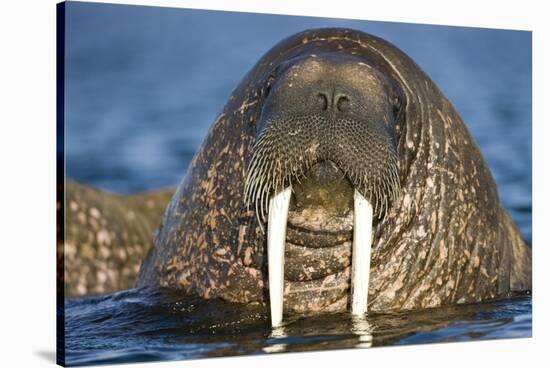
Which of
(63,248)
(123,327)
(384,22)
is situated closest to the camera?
(63,248)

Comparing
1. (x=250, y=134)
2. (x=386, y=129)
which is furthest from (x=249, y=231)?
(x=386, y=129)

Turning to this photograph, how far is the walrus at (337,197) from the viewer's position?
9.59m

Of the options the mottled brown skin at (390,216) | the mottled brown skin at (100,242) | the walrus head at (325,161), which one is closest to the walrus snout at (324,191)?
the walrus head at (325,161)

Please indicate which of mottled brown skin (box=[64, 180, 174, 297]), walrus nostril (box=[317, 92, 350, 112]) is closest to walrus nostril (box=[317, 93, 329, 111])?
walrus nostril (box=[317, 92, 350, 112])

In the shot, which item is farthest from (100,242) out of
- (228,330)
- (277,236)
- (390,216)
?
(277,236)

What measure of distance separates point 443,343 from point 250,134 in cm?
213

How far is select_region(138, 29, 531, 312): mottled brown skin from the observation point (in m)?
10.3

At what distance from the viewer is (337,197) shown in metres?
9.86

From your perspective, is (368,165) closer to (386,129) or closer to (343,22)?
(386,129)

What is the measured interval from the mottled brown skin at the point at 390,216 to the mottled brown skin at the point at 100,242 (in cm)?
397

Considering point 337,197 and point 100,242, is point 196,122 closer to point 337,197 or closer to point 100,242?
point 100,242

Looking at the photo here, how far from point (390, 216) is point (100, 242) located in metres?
5.52

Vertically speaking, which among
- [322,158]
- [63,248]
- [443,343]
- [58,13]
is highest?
[58,13]

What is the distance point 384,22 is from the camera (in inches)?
442
